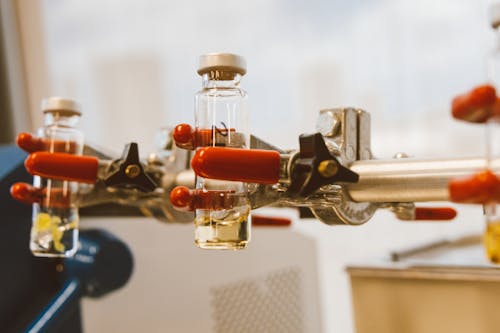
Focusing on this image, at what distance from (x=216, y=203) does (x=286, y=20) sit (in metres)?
1.24

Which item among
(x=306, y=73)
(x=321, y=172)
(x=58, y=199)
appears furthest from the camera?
(x=306, y=73)

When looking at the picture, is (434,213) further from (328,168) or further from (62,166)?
(62,166)

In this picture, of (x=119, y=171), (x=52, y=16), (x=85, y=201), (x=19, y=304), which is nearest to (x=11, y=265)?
(x=19, y=304)

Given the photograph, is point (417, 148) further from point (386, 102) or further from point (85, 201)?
point (85, 201)

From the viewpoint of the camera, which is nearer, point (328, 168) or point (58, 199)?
point (328, 168)

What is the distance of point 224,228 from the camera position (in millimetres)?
545

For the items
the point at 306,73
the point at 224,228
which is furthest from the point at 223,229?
the point at 306,73

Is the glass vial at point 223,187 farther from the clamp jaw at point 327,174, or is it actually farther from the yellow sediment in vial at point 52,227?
the yellow sediment in vial at point 52,227

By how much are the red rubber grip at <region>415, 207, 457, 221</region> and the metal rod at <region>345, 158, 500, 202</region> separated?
0.11 meters

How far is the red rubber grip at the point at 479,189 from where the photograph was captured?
382mm

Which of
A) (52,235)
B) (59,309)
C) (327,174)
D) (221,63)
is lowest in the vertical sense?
(59,309)

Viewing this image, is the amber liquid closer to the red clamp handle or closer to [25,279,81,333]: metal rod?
the red clamp handle

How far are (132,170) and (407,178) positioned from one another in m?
0.30

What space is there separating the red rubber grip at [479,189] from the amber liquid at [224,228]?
8.6 inches
